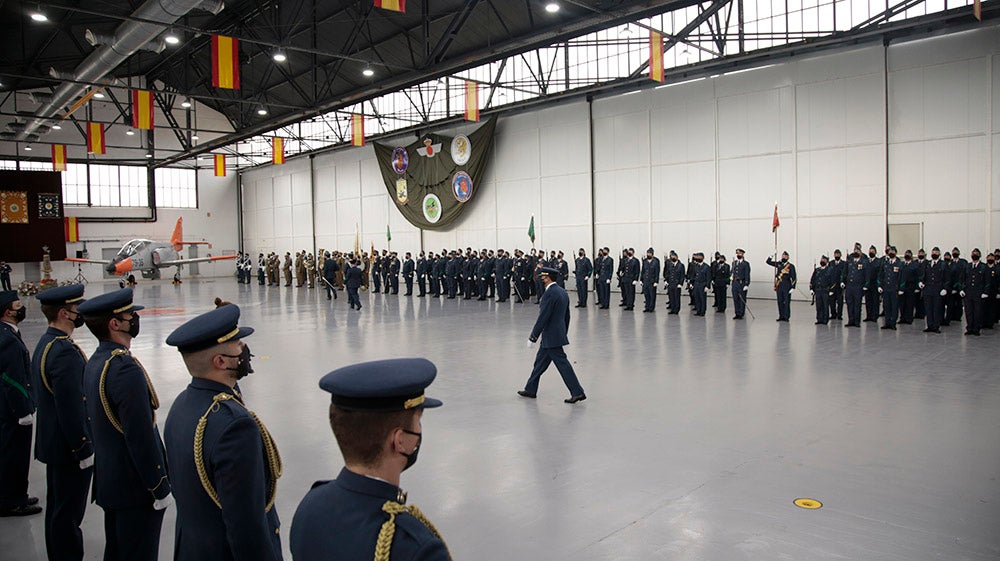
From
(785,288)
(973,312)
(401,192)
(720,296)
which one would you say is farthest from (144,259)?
(973,312)

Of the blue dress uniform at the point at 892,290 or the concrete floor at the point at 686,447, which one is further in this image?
the blue dress uniform at the point at 892,290

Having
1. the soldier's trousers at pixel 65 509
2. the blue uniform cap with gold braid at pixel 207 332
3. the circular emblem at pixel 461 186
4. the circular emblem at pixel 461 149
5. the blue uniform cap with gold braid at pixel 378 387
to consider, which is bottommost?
the soldier's trousers at pixel 65 509

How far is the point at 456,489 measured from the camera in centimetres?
528

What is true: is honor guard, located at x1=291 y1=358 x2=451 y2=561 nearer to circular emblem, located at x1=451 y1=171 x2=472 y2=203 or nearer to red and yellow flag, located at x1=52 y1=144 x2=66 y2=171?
circular emblem, located at x1=451 y1=171 x2=472 y2=203

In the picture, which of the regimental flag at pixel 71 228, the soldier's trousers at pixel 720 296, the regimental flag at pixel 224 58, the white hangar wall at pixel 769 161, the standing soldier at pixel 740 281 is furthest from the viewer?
the regimental flag at pixel 71 228

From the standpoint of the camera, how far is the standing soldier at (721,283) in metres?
17.3

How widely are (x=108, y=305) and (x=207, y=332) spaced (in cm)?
139

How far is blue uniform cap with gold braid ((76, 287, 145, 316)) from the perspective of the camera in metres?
3.53

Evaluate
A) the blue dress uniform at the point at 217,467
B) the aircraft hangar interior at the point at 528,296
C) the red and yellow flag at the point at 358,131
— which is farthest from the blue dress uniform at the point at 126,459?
the red and yellow flag at the point at 358,131

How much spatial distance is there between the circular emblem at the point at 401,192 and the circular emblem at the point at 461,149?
3.38 metres

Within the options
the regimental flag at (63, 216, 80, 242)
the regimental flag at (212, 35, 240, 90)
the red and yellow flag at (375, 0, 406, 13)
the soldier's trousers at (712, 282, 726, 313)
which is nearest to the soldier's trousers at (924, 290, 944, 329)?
the soldier's trousers at (712, 282, 726, 313)

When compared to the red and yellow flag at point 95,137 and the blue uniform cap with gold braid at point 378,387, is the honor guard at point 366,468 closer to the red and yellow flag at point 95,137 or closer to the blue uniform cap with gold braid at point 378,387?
the blue uniform cap with gold braid at point 378,387

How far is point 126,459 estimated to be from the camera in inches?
130

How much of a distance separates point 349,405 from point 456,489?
383cm
